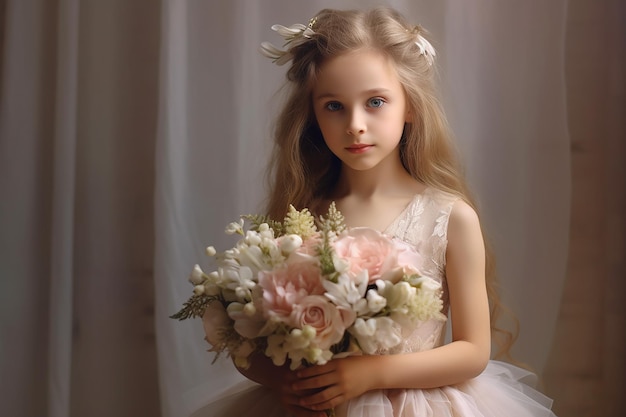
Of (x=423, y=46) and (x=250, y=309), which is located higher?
(x=423, y=46)

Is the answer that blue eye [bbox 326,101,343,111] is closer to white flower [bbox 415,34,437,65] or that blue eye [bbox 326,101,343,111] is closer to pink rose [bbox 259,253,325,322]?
white flower [bbox 415,34,437,65]

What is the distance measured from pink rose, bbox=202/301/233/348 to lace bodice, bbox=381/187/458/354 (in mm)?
315

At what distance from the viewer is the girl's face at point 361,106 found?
1.26m

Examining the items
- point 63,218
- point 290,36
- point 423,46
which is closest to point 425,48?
point 423,46

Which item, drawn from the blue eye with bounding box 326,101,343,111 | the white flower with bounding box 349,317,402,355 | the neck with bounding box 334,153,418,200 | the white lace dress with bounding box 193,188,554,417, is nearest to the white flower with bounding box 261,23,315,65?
the blue eye with bounding box 326,101,343,111

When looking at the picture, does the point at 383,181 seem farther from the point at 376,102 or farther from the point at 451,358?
the point at 451,358

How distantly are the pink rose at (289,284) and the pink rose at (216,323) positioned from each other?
0.10m

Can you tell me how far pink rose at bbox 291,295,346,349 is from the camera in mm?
1004

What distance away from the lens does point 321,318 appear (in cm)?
101

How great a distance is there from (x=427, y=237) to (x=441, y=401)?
286mm

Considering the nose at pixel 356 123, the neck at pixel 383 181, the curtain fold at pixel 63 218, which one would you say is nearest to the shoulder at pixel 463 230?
the neck at pixel 383 181

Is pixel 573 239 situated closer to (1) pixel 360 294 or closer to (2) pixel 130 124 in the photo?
(1) pixel 360 294

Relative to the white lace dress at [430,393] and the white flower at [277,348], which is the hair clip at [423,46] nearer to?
the white lace dress at [430,393]

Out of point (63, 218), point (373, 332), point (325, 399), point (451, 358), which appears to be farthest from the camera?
point (63, 218)
